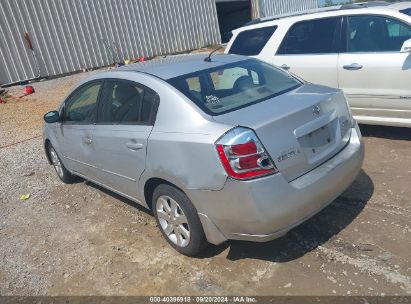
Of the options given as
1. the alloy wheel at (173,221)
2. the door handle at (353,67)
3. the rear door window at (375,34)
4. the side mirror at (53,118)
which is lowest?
the alloy wheel at (173,221)

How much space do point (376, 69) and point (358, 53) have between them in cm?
33

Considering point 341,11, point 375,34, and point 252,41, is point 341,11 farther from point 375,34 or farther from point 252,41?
point 252,41

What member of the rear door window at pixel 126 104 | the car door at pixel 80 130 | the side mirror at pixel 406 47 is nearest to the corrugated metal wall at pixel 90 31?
the car door at pixel 80 130

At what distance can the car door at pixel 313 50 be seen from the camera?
5.28m

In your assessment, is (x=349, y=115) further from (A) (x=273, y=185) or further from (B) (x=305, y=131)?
(A) (x=273, y=185)

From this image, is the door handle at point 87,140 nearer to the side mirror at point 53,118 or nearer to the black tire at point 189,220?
the side mirror at point 53,118

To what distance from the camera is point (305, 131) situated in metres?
3.00

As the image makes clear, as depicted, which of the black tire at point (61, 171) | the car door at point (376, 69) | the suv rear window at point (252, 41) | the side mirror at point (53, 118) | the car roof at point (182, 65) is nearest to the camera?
the car roof at point (182, 65)

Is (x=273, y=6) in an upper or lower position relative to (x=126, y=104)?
Result: lower

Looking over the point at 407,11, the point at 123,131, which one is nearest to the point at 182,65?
the point at 123,131

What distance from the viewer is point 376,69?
4.85 m

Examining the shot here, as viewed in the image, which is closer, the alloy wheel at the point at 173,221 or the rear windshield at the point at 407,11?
the alloy wheel at the point at 173,221

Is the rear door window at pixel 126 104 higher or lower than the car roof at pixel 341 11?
lower

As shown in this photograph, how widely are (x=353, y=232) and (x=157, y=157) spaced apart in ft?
5.91
